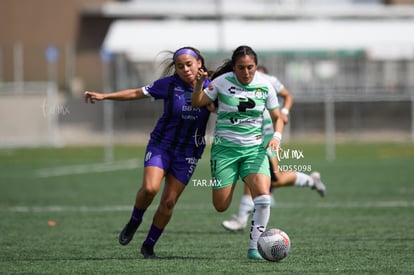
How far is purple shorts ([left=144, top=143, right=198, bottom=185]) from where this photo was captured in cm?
940

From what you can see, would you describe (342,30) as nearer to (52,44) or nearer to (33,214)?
(52,44)

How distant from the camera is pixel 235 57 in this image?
29.6 ft

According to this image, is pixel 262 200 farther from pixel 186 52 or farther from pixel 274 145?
pixel 186 52

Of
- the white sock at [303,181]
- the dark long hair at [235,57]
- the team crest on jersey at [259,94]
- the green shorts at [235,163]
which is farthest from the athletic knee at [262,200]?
the white sock at [303,181]

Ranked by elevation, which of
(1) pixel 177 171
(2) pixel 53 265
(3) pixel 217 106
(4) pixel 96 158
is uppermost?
(3) pixel 217 106

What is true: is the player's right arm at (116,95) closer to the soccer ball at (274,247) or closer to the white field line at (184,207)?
the soccer ball at (274,247)

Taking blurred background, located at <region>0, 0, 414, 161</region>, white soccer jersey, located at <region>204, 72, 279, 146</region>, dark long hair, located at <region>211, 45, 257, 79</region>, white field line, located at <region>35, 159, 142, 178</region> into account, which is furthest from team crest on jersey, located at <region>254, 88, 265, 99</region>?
blurred background, located at <region>0, 0, 414, 161</region>

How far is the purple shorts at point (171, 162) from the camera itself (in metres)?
9.40

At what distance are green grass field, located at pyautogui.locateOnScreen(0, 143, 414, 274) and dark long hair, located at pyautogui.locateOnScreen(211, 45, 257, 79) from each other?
5.71 feet

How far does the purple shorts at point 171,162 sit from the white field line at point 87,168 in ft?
45.8

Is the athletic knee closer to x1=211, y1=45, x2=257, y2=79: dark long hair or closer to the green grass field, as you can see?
the green grass field

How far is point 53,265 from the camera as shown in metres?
8.85

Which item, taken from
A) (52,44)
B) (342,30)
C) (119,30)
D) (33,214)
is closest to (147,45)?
(119,30)

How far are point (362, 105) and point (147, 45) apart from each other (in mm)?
8868
